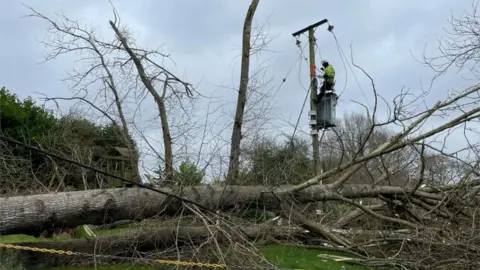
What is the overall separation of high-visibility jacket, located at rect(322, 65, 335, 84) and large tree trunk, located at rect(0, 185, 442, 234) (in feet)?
12.5

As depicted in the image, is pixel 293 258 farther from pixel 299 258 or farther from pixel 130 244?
pixel 130 244

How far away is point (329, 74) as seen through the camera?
11773mm

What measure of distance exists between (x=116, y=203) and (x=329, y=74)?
6.37 meters

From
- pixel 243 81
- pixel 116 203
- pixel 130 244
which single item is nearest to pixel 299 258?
pixel 130 244

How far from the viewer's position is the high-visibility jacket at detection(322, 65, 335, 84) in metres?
11.8

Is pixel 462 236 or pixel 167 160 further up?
pixel 167 160

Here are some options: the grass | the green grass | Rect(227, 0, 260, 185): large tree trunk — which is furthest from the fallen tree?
Rect(227, 0, 260, 185): large tree trunk

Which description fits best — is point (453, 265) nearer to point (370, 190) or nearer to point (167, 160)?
point (370, 190)

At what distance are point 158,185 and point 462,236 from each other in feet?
12.8

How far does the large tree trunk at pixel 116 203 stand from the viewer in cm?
608

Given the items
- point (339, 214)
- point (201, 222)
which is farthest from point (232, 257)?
point (339, 214)

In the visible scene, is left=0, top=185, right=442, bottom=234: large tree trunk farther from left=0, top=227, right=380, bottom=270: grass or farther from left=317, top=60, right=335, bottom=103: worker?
left=317, top=60, right=335, bottom=103: worker

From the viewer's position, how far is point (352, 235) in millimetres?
8133

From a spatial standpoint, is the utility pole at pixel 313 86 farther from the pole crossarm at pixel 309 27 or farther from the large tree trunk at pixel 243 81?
the large tree trunk at pixel 243 81
